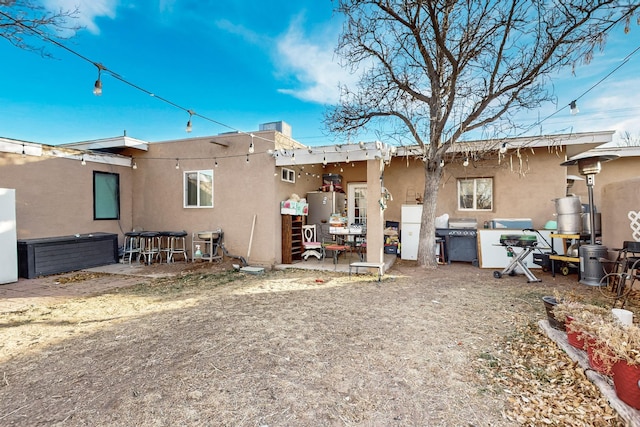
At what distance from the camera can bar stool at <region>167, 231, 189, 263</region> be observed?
8445 millimetres

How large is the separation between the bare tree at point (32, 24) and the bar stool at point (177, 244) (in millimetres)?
4882

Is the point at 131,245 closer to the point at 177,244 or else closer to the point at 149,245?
the point at 149,245

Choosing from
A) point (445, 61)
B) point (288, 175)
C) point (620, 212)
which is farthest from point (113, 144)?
point (620, 212)

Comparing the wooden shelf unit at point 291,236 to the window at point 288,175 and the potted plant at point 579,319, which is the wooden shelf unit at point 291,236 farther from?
the potted plant at point 579,319

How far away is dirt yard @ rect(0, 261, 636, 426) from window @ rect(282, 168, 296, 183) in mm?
3963

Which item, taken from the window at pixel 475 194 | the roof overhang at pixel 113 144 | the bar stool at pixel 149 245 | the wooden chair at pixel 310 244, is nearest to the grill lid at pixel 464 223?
the window at pixel 475 194

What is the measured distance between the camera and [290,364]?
2773mm

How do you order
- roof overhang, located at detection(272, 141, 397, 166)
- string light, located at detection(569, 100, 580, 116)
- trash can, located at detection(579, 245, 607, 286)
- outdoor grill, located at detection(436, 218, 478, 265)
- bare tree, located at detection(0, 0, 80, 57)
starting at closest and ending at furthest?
bare tree, located at detection(0, 0, 80, 57) → trash can, located at detection(579, 245, 607, 286) → string light, located at detection(569, 100, 580, 116) → roof overhang, located at detection(272, 141, 397, 166) → outdoor grill, located at detection(436, 218, 478, 265)

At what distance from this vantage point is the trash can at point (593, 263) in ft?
18.7

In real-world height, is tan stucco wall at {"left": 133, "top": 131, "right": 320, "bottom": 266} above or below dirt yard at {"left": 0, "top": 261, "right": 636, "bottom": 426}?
above

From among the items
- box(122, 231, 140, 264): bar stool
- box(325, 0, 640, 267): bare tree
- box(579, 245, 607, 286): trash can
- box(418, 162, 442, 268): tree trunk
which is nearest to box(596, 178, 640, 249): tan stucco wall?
box(579, 245, 607, 286): trash can

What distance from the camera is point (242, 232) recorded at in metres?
8.09

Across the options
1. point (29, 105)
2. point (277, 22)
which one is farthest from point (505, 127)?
point (29, 105)

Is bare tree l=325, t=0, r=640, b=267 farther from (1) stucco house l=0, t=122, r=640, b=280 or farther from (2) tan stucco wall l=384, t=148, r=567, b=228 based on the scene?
(2) tan stucco wall l=384, t=148, r=567, b=228
